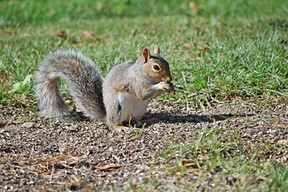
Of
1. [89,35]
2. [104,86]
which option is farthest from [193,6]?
[104,86]

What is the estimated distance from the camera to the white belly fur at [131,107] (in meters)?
4.07

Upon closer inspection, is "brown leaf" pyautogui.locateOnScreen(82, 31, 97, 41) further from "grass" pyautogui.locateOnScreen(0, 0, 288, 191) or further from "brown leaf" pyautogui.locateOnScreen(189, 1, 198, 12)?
"brown leaf" pyautogui.locateOnScreen(189, 1, 198, 12)

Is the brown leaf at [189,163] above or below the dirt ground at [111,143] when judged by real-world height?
above

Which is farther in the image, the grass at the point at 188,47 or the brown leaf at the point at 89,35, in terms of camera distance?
the brown leaf at the point at 89,35

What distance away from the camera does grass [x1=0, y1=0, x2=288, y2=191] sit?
3422 millimetres

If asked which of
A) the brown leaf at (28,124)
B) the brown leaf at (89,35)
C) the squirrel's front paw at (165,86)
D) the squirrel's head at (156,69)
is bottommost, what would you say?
the brown leaf at (28,124)

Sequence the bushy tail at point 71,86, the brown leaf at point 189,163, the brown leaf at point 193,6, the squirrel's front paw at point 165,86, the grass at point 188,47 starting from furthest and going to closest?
the brown leaf at point 193,6, the bushy tail at point 71,86, the squirrel's front paw at point 165,86, the grass at point 188,47, the brown leaf at point 189,163

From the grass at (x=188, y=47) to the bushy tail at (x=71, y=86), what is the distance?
1.11 ft

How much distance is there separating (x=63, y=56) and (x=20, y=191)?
145 cm

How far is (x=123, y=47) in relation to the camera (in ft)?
18.7

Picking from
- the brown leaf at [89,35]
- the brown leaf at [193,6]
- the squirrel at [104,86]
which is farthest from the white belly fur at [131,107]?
the brown leaf at [193,6]

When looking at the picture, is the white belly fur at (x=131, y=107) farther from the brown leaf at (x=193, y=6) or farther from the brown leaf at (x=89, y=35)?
the brown leaf at (x=193, y=6)

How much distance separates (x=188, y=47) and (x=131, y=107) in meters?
1.69

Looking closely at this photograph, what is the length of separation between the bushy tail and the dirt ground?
0.10 metres
